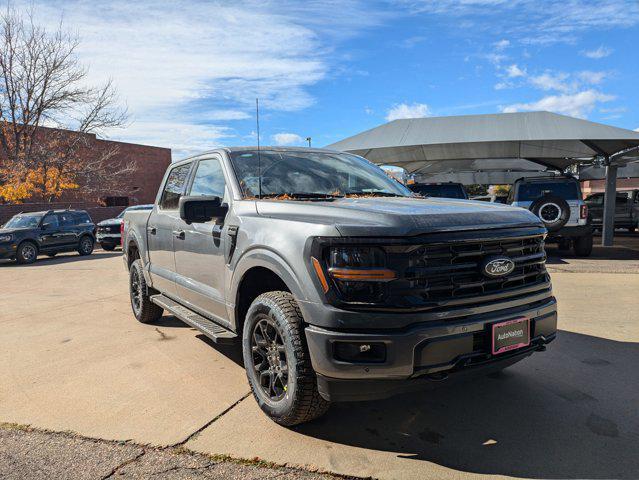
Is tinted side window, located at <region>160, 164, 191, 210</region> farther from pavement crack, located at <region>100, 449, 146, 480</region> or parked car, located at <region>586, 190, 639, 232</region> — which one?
parked car, located at <region>586, 190, 639, 232</region>

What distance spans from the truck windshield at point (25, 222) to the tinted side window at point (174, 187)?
1262 centimetres

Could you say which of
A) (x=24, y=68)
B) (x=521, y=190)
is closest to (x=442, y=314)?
(x=521, y=190)

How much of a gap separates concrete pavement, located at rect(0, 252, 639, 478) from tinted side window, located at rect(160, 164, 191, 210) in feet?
4.86

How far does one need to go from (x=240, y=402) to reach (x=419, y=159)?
14975mm

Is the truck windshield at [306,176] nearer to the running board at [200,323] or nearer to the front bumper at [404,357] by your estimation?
the running board at [200,323]

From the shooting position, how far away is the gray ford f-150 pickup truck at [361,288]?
2.65 metres

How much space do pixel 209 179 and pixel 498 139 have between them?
11726mm

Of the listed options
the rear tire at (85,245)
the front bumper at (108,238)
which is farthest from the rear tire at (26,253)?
the front bumper at (108,238)

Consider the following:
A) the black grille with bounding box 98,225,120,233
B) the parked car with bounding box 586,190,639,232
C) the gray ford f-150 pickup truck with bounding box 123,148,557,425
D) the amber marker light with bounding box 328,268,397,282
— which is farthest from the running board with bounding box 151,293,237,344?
the parked car with bounding box 586,190,639,232

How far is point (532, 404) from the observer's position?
139 inches

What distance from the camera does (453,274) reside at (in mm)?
2785

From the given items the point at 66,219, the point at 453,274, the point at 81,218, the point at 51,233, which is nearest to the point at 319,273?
the point at 453,274

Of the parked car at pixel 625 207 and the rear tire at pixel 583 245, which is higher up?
the parked car at pixel 625 207

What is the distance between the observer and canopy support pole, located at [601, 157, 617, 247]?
1554cm
